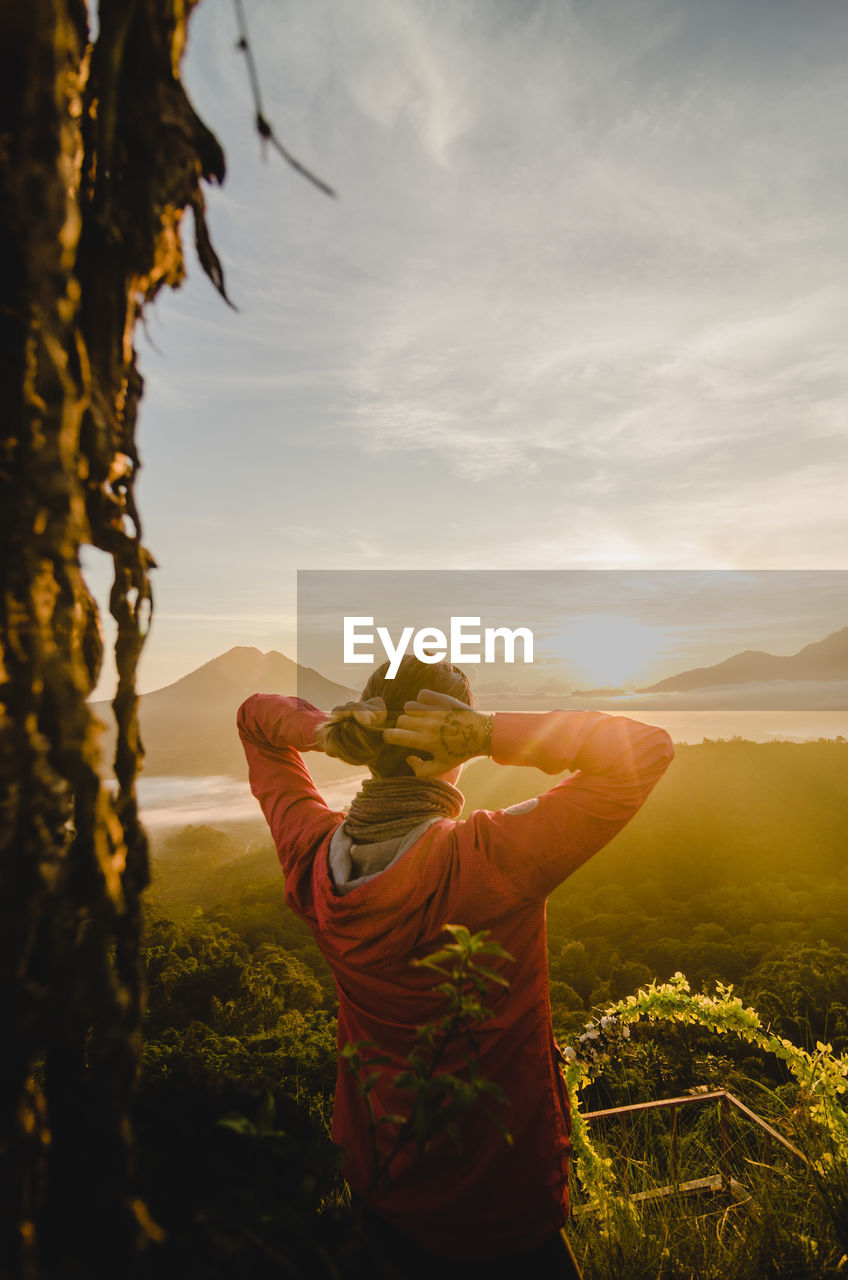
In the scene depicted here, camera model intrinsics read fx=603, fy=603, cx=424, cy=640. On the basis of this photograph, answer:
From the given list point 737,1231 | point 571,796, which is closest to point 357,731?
point 571,796

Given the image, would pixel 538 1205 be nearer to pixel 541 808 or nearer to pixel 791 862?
pixel 541 808

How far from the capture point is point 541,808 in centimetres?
167

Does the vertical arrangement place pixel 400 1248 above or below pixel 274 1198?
below

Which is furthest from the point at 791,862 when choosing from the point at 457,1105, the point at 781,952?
the point at 457,1105

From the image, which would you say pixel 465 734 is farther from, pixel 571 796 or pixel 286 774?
pixel 286 774

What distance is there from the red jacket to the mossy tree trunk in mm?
1029

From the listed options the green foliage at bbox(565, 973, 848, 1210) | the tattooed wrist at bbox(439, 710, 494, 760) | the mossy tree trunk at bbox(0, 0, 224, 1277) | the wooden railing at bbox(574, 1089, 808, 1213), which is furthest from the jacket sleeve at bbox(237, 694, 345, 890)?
the wooden railing at bbox(574, 1089, 808, 1213)

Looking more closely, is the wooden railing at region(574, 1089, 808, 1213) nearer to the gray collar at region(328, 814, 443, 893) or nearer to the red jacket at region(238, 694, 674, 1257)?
the red jacket at region(238, 694, 674, 1257)

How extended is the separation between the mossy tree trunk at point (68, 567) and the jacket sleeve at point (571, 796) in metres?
1.08

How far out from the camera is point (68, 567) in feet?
2.22

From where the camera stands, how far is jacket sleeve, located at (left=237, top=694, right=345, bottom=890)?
2.20 m

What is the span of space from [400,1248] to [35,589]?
2255 millimetres

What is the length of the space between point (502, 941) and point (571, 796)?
0.47 m

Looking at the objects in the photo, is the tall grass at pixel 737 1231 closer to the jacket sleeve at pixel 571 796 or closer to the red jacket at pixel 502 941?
the red jacket at pixel 502 941
